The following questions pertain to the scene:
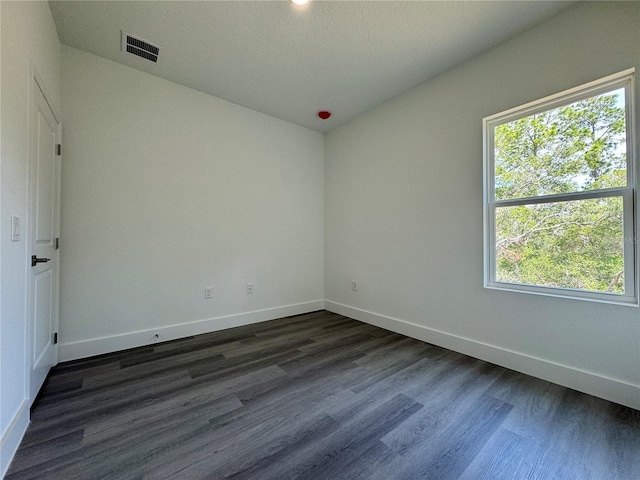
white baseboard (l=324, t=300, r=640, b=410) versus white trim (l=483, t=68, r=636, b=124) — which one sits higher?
white trim (l=483, t=68, r=636, b=124)

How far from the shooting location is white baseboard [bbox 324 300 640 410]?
1741 millimetres

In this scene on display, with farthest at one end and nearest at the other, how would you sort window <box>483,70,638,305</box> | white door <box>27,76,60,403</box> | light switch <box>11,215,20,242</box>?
1. window <box>483,70,638,305</box>
2. white door <box>27,76,60,403</box>
3. light switch <box>11,215,20,242</box>

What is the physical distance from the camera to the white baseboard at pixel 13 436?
119cm

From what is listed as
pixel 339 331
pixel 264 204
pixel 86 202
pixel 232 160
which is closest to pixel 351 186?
pixel 264 204

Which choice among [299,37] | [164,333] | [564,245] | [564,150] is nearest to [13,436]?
[164,333]

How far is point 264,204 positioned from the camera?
11.7ft

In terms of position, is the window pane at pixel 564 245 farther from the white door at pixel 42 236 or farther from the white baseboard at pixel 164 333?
the white door at pixel 42 236

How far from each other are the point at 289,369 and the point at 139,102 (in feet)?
9.87

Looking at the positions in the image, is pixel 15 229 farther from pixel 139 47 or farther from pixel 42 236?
pixel 139 47

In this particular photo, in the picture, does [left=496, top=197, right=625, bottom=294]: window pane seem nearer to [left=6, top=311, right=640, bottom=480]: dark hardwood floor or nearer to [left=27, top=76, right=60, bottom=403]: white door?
[left=6, top=311, right=640, bottom=480]: dark hardwood floor

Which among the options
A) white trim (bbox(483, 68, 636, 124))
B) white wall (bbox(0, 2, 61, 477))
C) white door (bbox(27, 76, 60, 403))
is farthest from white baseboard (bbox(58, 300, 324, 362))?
white trim (bbox(483, 68, 636, 124))

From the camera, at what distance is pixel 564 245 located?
2.02 metres

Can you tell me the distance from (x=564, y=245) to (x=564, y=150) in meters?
0.74

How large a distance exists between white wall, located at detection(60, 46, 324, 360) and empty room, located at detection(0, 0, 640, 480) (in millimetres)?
23
